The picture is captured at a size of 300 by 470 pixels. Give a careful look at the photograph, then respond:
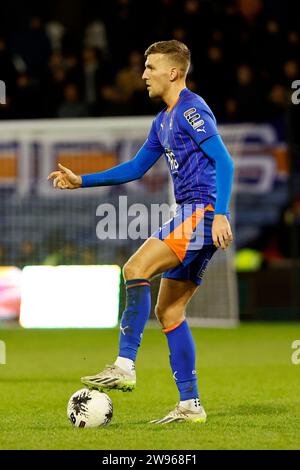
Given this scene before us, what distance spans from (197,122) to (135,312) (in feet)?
3.36

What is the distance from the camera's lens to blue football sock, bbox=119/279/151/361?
5.86 meters

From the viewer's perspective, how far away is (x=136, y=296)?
5879mm

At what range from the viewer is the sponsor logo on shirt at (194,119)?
231 inches

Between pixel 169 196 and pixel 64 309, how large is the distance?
1.86 meters


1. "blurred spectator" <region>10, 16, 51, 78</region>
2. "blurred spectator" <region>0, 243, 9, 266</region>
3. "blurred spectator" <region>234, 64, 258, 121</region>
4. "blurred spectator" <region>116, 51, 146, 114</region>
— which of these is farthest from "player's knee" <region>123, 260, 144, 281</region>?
"blurred spectator" <region>10, 16, 51, 78</region>

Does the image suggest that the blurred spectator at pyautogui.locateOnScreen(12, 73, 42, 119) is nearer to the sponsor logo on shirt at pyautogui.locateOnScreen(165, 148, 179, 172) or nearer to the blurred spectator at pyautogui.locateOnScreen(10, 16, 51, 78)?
the blurred spectator at pyautogui.locateOnScreen(10, 16, 51, 78)

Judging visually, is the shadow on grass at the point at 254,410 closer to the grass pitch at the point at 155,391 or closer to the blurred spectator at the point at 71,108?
the grass pitch at the point at 155,391

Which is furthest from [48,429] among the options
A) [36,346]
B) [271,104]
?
[271,104]

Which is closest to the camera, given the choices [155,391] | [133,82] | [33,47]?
[155,391]

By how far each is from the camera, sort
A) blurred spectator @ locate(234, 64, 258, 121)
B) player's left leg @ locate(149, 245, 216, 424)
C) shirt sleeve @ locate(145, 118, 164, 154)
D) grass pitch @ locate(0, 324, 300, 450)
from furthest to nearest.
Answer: blurred spectator @ locate(234, 64, 258, 121) < shirt sleeve @ locate(145, 118, 164, 154) < player's left leg @ locate(149, 245, 216, 424) < grass pitch @ locate(0, 324, 300, 450)

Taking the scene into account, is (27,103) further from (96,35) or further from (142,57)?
(96,35)

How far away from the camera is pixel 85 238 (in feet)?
45.7

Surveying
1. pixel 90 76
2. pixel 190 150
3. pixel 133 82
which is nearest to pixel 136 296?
pixel 190 150

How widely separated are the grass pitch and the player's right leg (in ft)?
1.08
